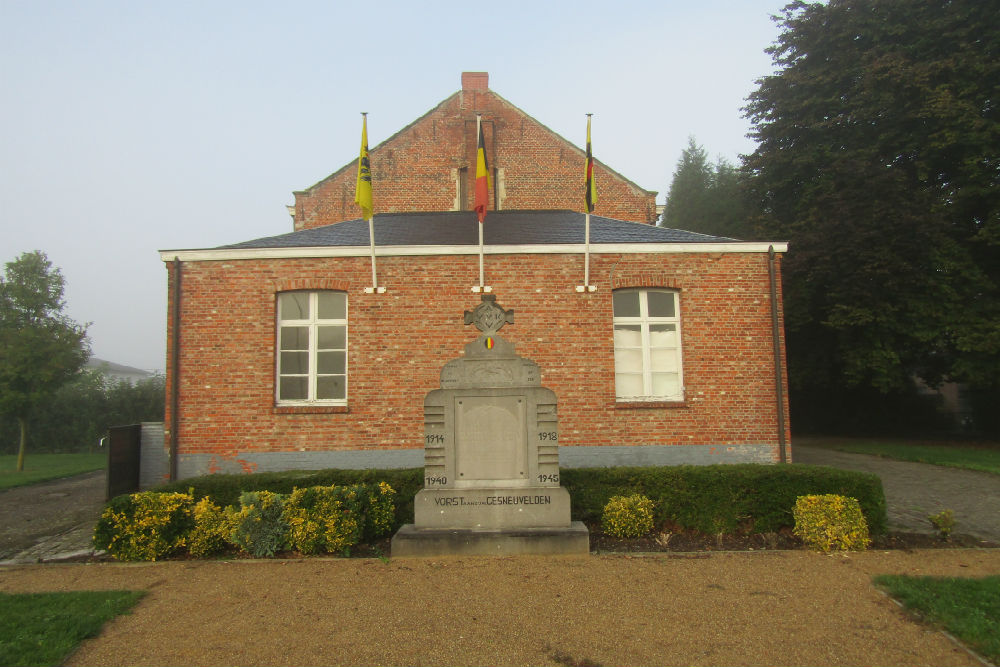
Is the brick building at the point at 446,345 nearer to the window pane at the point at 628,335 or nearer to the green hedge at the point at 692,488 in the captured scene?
the window pane at the point at 628,335

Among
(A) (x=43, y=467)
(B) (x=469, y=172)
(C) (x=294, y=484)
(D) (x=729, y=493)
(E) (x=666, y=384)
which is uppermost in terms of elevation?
(B) (x=469, y=172)

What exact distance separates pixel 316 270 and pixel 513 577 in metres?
7.30

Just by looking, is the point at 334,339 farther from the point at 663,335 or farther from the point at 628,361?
the point at 663,335

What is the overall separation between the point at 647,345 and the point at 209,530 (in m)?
7.61

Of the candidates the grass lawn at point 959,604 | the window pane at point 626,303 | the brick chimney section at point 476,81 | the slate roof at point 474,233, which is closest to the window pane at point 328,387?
the slate roof at point 474,233

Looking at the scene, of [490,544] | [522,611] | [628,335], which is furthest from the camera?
[628,335]

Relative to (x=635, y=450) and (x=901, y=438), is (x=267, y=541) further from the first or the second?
(x=901, y=438)

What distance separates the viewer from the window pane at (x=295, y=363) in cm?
1112

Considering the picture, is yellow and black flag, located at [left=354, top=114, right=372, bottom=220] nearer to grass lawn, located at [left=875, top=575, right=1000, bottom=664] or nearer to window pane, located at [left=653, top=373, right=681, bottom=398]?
window pane, located at [left=653, top=373, right=681, bottom=398]

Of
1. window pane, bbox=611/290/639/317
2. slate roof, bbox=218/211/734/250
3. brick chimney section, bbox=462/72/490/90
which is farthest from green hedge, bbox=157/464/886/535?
brick chimney section, bbox=462/72/490/90

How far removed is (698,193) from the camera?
5047 cm

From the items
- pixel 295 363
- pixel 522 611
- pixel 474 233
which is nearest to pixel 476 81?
pixel 474 233

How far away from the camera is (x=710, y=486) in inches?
288

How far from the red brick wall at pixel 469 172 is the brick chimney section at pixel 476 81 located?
232mm
